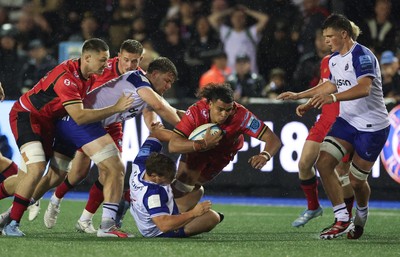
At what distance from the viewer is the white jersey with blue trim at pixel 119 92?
31.5ft

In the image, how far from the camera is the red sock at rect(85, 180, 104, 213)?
10.1 m

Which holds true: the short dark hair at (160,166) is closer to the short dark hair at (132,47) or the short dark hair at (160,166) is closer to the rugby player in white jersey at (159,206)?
the rugby player in white jersey at (159,206)

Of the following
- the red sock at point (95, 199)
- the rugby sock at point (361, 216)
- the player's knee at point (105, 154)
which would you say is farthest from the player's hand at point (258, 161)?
the red sock at point (95, 199)

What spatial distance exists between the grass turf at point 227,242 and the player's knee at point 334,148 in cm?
75

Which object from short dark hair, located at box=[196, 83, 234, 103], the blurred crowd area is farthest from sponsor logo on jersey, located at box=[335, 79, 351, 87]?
the blurred crowd area

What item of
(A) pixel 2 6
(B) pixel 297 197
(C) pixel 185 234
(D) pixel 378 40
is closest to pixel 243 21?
(D) pixel 378 40

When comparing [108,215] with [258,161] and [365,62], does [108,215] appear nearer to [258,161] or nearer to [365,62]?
[258,161]

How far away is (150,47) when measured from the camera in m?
16.1

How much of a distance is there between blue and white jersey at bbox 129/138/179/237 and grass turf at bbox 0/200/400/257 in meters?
0.15

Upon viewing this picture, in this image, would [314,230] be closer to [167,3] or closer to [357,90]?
[357,90]

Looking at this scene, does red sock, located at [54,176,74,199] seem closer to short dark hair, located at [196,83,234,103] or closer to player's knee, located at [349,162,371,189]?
short dark hair, located at [196,83,234,103]

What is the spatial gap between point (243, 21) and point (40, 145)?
23.3ft

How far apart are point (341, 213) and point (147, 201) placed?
70.3 inches

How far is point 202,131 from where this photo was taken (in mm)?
9320
